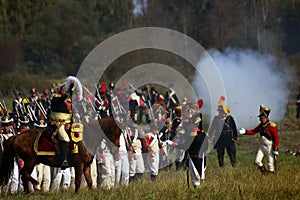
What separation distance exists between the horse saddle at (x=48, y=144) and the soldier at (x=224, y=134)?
232 inches

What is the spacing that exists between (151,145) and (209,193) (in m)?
5.12

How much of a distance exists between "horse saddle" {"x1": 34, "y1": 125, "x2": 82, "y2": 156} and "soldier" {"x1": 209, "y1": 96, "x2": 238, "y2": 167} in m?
5.88

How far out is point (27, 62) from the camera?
49938 mm

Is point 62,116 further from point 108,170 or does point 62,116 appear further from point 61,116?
point 108,170

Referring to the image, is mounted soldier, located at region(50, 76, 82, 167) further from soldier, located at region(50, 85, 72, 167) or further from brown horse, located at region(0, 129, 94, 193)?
brown horse, located at region(0, 129, 94, 193)

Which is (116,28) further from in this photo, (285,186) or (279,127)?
(285,186)

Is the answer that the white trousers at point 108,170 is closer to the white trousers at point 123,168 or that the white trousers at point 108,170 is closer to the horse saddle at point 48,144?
the white trousers at point 123,168

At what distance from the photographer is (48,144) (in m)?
14.6

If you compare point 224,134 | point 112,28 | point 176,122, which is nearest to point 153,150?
point 176,122

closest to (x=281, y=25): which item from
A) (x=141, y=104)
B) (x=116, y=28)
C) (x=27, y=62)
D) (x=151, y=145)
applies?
(x=116, y=28)

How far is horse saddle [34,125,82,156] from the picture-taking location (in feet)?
47.7

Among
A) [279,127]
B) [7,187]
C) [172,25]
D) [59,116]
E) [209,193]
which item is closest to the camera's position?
[209,193]

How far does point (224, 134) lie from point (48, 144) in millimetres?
6475

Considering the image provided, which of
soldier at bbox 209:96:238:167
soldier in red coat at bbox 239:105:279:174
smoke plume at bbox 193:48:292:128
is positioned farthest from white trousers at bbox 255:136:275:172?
smoke plume at bbox 193:48:292:128
